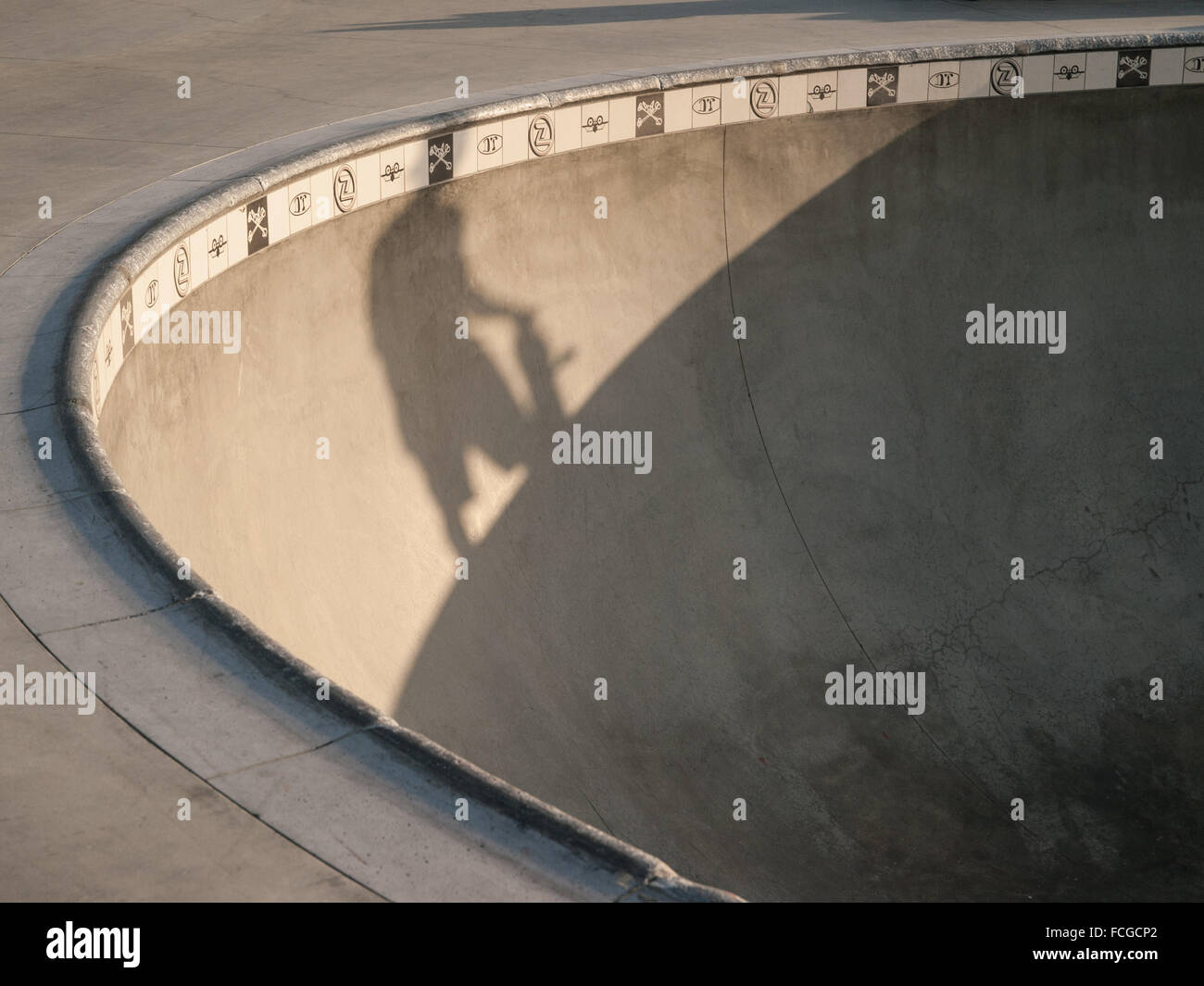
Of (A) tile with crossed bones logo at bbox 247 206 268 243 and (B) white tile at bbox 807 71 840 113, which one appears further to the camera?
(B) white tile at bbox 807 71 840 113

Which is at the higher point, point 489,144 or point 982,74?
point 982,74

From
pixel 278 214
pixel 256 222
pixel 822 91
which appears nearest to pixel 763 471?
pixel 822 91

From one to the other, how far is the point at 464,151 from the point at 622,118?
1212 mm

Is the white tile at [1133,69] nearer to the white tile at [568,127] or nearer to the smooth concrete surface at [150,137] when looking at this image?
the smooth concrete surface at [150,137]

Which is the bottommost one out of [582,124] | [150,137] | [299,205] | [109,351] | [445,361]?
[109,351]

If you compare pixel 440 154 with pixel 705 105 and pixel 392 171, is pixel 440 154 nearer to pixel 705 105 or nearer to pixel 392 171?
pixel 392 171

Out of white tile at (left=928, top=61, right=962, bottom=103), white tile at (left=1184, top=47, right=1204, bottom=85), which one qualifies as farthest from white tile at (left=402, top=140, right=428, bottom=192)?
white tile at (left=1184, top=47, right=1204, bottom=85)

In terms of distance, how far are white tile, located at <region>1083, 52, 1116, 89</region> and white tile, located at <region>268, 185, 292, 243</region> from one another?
18.6 ft

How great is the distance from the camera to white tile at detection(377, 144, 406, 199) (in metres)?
6.91

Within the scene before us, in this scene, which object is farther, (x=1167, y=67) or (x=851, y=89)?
(x=1167, y=67)

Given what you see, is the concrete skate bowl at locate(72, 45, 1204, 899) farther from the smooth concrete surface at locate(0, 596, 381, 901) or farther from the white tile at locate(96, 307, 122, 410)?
the smooth concrete surface at locate(0, 596, 381, 901)

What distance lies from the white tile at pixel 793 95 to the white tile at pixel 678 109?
0.24 m

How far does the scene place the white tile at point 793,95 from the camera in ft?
27.5

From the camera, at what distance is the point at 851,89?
8531 mm
